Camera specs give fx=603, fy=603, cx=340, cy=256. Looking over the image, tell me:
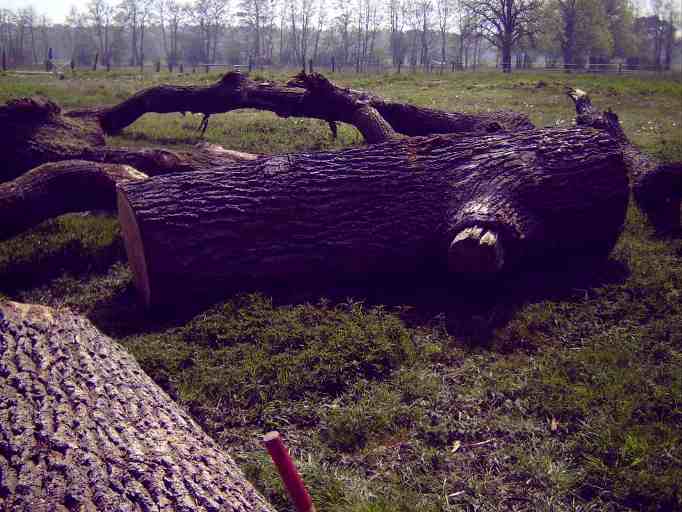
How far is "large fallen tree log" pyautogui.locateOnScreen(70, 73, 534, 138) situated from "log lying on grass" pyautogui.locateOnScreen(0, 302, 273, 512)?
655 centimetres

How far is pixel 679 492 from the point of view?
8.98ft

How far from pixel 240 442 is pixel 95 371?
907 mm

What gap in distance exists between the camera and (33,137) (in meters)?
8.45

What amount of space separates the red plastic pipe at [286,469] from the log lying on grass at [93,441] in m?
0.32

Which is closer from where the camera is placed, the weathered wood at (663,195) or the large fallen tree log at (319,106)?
the weathered wood at (663,195)

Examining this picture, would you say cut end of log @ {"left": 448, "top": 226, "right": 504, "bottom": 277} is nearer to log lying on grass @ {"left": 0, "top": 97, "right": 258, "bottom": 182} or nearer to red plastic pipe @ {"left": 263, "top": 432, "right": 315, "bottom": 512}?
red plastic pipe @ {"left": 263, "top": 432, "right": 315, "bottom": 512}

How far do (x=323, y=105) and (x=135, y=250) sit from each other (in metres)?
5.65

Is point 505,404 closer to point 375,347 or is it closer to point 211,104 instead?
point 375,347

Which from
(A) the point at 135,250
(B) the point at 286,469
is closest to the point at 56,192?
(A) the point at 135,250

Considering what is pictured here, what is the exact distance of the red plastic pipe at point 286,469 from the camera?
1.84 meters

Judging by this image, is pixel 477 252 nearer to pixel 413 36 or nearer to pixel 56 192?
pixel 56 192

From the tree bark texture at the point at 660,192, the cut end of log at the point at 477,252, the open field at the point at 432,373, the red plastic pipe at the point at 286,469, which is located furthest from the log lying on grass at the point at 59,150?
the red plastic pipe at the point at 286,469

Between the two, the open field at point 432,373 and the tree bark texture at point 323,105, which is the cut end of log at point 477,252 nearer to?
the open field at point 432,373

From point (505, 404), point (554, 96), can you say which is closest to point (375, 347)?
point (505, 404)
